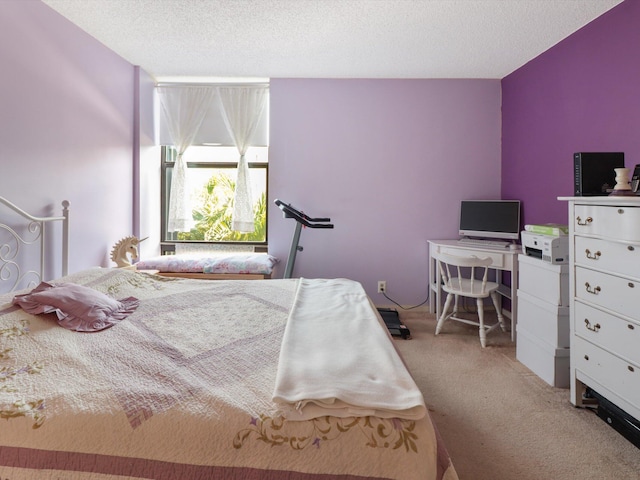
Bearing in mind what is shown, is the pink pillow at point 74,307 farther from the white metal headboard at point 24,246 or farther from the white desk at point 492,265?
the white desk at point 492,265

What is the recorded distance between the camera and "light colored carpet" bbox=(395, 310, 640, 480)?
161 centimetres

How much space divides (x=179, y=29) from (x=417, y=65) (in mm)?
2040

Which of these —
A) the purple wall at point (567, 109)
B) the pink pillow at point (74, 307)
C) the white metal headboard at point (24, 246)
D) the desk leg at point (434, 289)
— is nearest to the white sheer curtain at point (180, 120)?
the white metal headboard at point (24, 246)

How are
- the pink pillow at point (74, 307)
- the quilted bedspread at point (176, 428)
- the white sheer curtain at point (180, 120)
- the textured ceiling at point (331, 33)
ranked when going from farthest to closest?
the white sheer curtain at point (180, 120) < the textured ceiling at point (331, 33) < the pink pillow at point (74, 307) < the quilted bedspread at point (176, 428)

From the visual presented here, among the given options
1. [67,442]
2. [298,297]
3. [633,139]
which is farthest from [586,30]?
[67,442]

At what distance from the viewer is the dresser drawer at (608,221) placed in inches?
65.5

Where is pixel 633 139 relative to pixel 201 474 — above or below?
above

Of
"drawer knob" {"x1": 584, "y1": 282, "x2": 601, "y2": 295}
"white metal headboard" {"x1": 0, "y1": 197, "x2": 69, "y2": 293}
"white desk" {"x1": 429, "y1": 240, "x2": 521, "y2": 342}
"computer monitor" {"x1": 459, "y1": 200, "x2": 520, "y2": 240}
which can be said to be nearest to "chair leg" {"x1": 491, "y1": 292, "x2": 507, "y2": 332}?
"white desk" {"x1": 429, "y1": 240, "x2": 521, "y2": 342}

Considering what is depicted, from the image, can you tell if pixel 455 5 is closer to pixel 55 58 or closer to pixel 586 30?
pixel 586 30

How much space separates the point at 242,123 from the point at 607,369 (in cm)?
352

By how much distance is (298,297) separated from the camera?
6.62 ft

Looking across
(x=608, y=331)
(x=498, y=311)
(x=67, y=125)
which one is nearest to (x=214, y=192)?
(x=67, y=125)

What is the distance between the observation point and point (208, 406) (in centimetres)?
98

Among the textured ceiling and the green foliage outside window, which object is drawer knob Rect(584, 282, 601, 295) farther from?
the green foliage outside window
